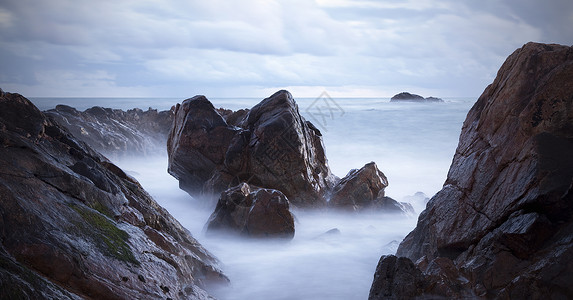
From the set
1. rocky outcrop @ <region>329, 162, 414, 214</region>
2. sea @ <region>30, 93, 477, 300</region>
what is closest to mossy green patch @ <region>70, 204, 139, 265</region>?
sea @ <region>30, 93, 477, 300</region>

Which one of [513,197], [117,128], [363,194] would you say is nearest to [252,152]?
[363,194]

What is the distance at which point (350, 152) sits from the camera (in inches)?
1131

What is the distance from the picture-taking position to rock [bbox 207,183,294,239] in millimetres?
9562

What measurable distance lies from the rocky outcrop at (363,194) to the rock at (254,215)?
3142mm

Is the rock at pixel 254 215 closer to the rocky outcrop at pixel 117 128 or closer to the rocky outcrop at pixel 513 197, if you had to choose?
the rocky outcrop at pixel 513 197

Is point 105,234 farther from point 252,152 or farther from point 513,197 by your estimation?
point 252,152

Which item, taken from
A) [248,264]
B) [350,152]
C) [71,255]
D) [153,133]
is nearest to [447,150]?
[350,152]

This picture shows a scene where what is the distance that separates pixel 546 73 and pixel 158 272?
527 centimetres

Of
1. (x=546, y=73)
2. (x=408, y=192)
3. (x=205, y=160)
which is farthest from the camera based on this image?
(x=408, y=192)

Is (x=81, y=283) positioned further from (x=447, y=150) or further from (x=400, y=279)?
(x=447, y=150)

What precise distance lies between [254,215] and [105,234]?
197 inches

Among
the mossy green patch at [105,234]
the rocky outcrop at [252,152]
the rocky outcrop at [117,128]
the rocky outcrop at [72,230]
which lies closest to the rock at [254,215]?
the rocky outcrop at [252,152]

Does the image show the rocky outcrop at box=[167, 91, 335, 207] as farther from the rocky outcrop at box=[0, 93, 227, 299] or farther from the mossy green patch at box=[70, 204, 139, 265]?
the mossy green patch at box=[70, 204, 139, 265]

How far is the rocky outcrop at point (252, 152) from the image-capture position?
40.0 ft
